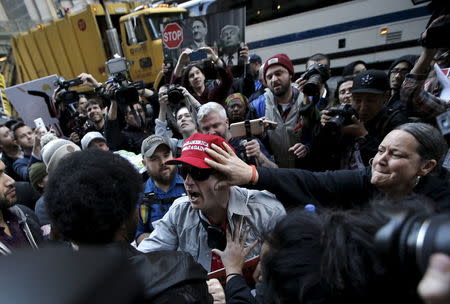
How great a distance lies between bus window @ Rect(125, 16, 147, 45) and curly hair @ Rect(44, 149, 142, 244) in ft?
24.9

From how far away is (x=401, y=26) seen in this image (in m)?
5.60

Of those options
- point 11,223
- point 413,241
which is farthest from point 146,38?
point 413,241

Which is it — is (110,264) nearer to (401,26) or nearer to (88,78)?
(88,78)

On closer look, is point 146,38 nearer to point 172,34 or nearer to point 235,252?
point 172,34

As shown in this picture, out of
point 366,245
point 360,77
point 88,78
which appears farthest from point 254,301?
point 88,78

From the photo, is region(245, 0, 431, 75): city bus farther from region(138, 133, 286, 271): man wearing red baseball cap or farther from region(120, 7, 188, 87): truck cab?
region(138, 133, 286, 271): man wearing red baseball cap

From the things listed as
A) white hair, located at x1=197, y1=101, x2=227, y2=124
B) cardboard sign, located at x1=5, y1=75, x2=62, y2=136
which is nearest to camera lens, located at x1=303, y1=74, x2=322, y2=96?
white hair, located at x1=197, y1=101, x2=227, y2=124

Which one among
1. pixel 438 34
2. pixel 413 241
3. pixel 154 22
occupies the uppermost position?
pixel 154 22

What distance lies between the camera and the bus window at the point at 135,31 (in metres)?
7.46

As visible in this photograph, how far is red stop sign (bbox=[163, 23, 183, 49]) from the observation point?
179 inches

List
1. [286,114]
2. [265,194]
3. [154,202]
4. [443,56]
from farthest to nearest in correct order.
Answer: [286,114] → [443,56] → [154,202] → [265,194]

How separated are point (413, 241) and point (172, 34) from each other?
15.6 ft

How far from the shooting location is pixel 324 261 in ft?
2.00

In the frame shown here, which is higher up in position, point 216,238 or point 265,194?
point 265,194
